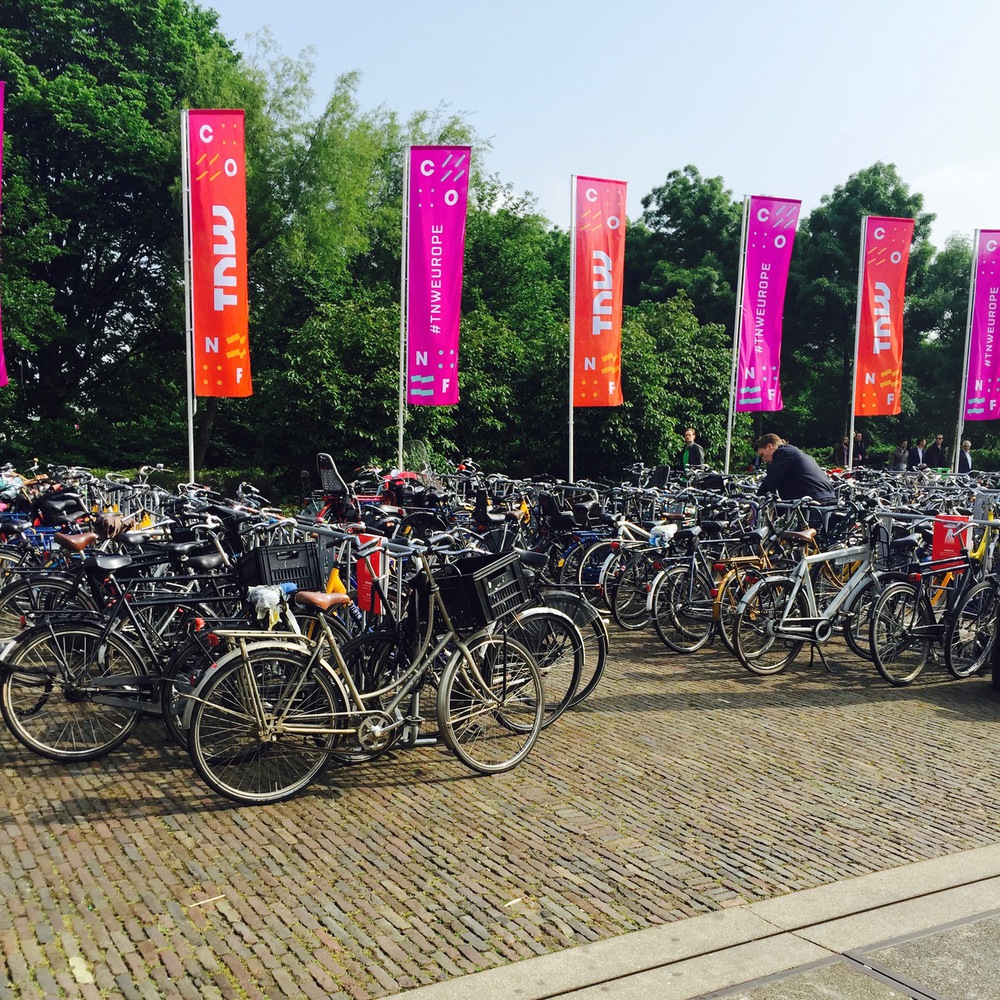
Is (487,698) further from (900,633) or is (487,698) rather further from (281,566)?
(900,633)

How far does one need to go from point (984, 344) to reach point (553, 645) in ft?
46.1

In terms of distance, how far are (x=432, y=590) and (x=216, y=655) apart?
1061 millimetres

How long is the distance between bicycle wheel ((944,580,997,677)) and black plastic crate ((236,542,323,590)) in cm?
441

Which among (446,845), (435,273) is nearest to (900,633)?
(446,845)

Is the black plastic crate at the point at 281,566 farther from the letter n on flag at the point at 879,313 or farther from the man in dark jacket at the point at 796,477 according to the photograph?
the letter n on flag at the point at 879,313

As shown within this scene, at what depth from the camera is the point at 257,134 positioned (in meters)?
24.4

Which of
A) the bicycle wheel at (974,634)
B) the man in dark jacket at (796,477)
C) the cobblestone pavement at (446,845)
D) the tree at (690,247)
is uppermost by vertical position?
the tree at (690,247)

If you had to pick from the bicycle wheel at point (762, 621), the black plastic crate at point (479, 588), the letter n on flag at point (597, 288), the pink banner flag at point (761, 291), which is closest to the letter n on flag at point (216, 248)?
the letter n on flag at point (597, 288)

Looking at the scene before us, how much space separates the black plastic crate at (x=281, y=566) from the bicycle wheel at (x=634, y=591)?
357cm

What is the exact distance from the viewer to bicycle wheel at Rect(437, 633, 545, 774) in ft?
16.1

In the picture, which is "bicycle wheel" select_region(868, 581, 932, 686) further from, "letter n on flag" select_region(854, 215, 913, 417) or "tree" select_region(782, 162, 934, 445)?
"tree" select_region(782, 162, 934, 445)

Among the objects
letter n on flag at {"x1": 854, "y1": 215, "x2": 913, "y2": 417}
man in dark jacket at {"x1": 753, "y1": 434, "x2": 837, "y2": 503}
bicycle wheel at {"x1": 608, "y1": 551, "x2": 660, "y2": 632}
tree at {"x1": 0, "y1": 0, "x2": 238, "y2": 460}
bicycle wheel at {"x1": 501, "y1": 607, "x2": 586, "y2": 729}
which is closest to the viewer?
bicycle wheel at {"x1": 501, "y1": 607, "x2": 586, "y2": 729}

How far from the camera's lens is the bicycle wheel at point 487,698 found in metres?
4.90

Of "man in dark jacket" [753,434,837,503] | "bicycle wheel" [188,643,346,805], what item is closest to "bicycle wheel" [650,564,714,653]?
"man in dark jacket" [753,434,837,503]
